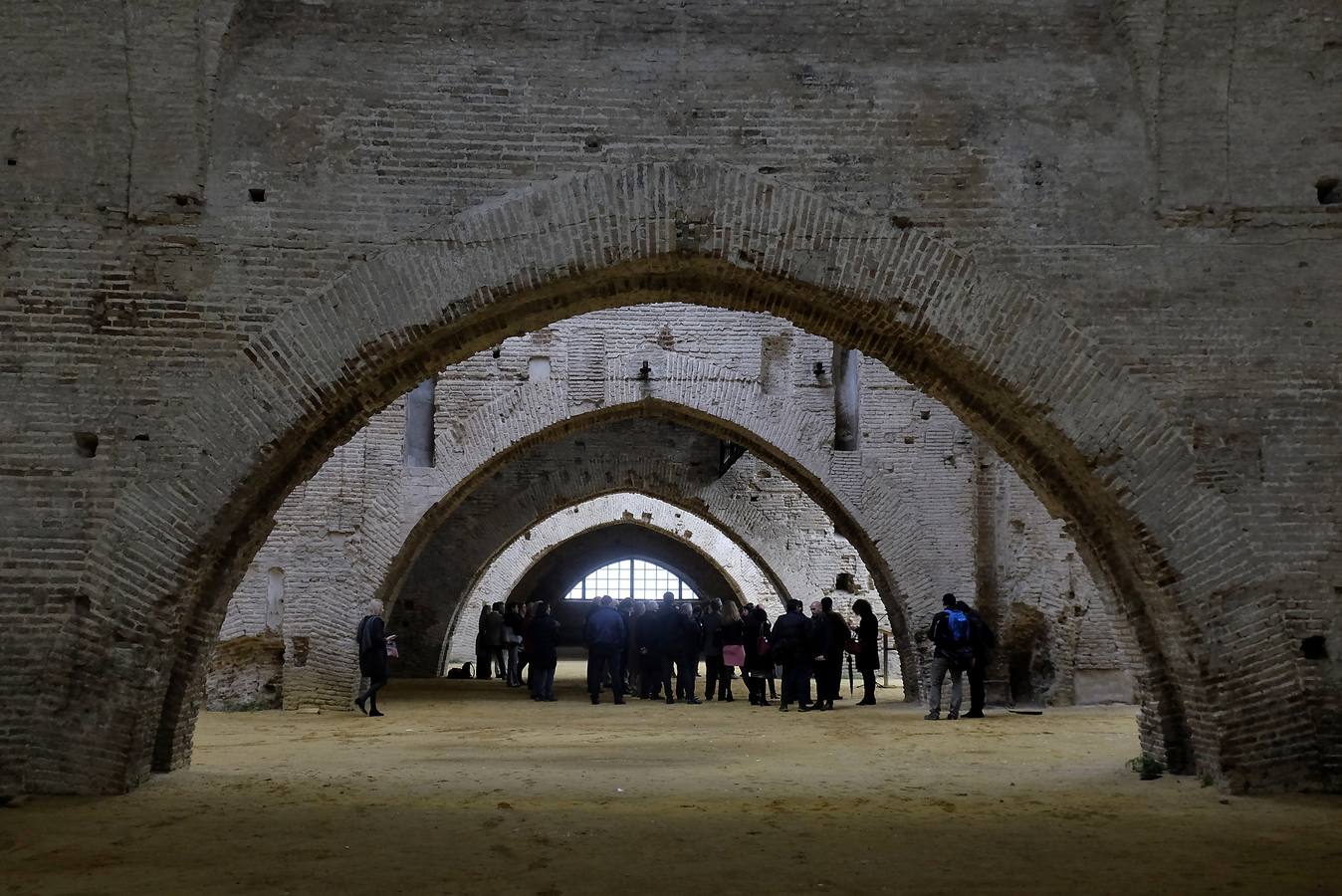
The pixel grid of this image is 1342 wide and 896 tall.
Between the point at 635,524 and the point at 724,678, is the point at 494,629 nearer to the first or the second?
the point at 635,524

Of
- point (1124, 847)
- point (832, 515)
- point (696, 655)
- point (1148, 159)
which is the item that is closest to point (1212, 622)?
point (1124, 847)

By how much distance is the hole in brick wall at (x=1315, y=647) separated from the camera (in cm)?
684

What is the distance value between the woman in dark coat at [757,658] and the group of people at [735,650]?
0.01 metres

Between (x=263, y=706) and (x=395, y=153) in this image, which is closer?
(x=395, y=153)

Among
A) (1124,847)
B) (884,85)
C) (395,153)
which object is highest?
(884,85)

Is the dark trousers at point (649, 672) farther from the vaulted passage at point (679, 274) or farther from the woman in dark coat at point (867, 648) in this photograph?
the vaulted passage at point (679, 274)

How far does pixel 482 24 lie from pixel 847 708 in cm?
903

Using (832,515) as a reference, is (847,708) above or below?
below

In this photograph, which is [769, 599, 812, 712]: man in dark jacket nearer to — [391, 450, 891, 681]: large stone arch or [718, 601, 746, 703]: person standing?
[718, 601, 746, 703]: person standing

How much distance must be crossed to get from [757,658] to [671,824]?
887 centimetres

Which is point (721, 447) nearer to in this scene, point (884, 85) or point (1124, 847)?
point (884, 85)

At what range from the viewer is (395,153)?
23.4 ft

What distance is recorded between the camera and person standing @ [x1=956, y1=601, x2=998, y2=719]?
1223cm

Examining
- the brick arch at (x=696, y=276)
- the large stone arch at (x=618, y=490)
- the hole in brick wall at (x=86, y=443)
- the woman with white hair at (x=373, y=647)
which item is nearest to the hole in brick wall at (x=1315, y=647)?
the brick arch at (x=696, y=276)
